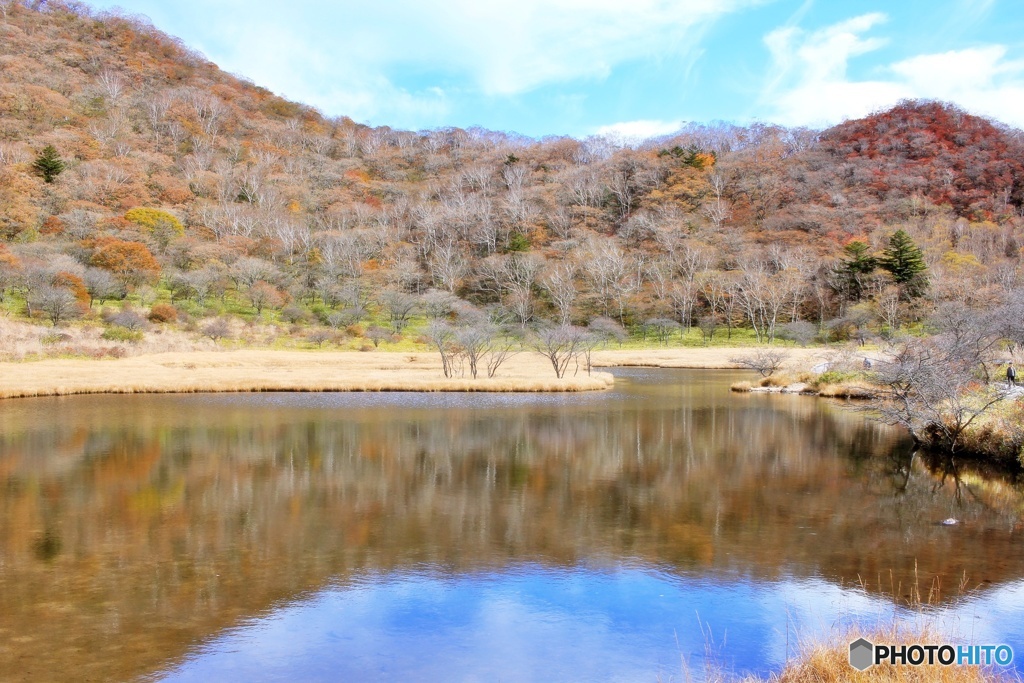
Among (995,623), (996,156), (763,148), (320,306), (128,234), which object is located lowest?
(995,623)

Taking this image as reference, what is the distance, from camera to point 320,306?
82562mm

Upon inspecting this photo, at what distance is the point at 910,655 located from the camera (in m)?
7.34

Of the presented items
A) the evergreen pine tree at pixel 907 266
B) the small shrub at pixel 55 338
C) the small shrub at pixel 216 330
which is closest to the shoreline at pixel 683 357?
the evergreen pine tree at pixel 907 266

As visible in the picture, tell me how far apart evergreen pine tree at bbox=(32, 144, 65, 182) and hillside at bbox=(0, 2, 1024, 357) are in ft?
1.82

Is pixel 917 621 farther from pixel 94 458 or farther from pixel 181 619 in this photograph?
pixel 94 458

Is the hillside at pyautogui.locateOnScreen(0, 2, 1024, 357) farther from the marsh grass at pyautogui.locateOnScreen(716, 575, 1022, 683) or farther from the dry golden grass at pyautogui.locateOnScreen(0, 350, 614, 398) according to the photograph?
the marsh grass at pyautogui.locateOnScreen(716, 575, 1022, 683)

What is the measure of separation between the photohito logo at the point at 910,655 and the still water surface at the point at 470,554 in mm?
1186

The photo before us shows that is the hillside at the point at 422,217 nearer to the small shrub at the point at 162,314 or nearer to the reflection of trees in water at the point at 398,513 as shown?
the small shrub at the point at 162,314

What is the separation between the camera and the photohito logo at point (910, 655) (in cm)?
703

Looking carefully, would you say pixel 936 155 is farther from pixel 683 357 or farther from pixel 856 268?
pixel 683 357

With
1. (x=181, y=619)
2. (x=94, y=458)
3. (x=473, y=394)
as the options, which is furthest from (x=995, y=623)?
(x=473, y=394)

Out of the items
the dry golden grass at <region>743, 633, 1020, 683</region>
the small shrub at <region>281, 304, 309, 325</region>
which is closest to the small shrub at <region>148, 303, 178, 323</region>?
the small shrub at <region>281, 304, 309, 325</region>

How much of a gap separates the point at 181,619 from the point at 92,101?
480ft

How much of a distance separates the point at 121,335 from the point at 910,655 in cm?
5953
